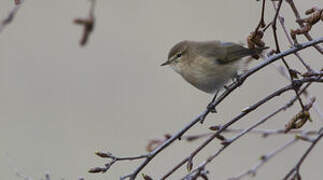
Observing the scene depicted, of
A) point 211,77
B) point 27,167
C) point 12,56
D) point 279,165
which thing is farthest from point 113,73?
point 211,77

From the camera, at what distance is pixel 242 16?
7.45 m

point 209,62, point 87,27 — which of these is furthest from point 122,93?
point 87,27

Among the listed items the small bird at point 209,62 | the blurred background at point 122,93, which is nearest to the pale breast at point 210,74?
the small bird at point 209,62

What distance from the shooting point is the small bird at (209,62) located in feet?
13.7

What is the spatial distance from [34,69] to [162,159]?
7.71ft

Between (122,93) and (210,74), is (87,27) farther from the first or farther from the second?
(122,93)

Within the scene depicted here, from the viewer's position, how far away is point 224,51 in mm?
4301

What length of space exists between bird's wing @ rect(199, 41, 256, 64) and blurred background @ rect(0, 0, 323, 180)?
7.23ft

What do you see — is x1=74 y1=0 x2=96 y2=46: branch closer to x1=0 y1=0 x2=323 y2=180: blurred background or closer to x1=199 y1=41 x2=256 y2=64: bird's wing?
x1=199 y1=41 x2=256 y2=64: bird's wing

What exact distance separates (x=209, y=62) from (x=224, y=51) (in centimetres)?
15

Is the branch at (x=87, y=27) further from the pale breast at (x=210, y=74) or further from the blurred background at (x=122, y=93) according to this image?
the blurred background at (x=122, y=93)

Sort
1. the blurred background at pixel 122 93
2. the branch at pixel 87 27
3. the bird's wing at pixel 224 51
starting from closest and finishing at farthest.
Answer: the branch at pixel 87 27, the bird's wing at pixel 224 51, the blurred background at pixel 122 93

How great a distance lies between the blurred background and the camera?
6645mm

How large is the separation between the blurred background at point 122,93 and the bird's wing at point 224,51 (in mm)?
2203
